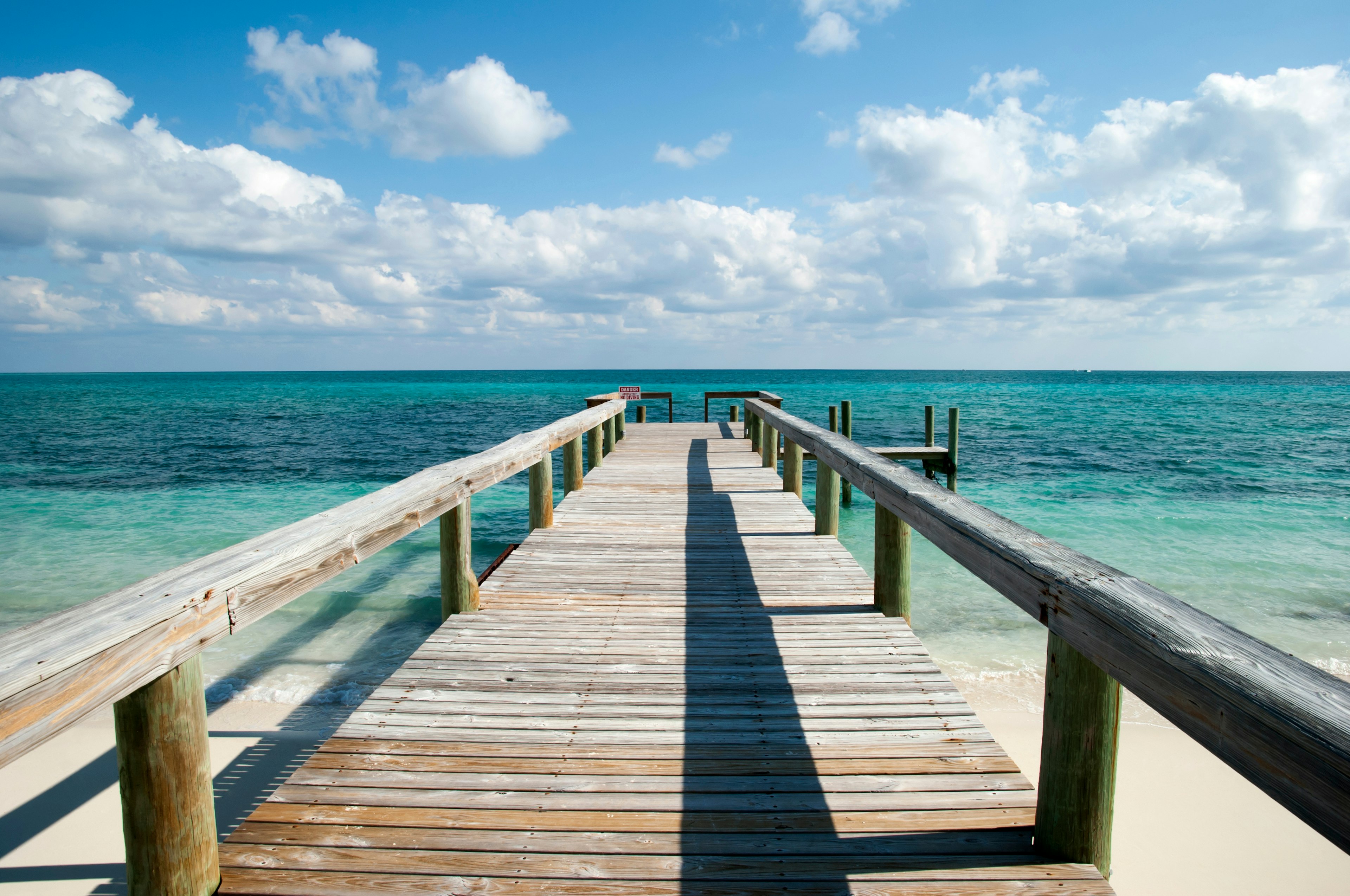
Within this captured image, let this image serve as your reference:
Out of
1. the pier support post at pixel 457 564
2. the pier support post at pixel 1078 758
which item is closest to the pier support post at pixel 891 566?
the pier support post at pixel 1078 758

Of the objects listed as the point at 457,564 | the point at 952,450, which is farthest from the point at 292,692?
the point at 952,450

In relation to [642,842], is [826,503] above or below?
above

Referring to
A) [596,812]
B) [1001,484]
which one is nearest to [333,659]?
[596,812]

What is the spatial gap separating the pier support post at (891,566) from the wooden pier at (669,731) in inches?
0.8

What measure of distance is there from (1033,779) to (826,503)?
257 cm

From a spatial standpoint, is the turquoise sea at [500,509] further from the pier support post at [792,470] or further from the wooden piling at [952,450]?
the pier support post at [792,470]

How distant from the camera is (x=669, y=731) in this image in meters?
2.76

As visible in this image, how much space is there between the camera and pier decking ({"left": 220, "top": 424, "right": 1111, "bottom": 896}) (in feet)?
6.48

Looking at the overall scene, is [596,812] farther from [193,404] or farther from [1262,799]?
[193,404]

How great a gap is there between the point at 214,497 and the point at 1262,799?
20218 mm

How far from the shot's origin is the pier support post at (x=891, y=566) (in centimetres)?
391

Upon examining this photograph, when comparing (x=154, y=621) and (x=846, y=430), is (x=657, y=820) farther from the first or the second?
(x=846, y=430)

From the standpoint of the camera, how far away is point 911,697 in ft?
9.95

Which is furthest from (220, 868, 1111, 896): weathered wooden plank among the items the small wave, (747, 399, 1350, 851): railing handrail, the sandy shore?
the small wave
